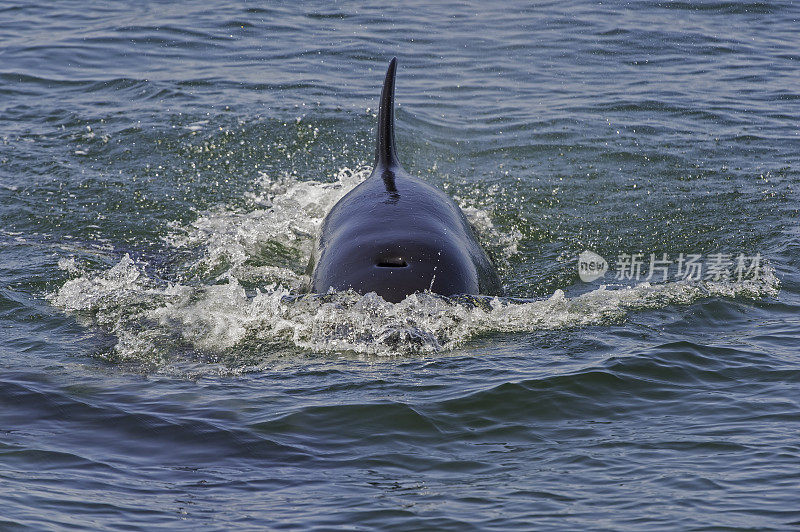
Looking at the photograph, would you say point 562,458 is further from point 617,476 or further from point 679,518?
point 679,518

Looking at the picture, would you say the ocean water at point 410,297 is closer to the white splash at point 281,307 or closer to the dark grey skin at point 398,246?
the white splash at point 281,307

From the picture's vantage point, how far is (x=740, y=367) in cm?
691

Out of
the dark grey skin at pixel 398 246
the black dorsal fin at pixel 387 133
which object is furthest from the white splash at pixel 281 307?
the black dorsal fin at pixel 387 133

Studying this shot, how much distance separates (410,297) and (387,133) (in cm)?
309

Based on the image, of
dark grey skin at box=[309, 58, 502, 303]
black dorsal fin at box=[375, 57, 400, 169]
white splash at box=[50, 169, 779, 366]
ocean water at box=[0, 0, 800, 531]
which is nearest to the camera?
ocean water at box=[0, 0, 800, 531]

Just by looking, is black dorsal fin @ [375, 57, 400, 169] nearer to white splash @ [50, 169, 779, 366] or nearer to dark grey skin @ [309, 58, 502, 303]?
dark grey skin @ [309, 58, 502, 303]

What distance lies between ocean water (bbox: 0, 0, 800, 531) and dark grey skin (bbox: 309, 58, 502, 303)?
19 centimetres

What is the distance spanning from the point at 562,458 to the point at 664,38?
14525 millimetres

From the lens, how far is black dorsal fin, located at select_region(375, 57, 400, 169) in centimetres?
957

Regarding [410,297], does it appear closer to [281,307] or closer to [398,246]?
[398,246]

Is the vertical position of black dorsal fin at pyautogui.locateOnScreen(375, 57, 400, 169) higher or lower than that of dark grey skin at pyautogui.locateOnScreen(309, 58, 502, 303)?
higher

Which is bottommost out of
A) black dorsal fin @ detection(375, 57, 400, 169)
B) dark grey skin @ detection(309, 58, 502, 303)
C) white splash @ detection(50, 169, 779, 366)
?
white splash @ detection(50, 169, 779, 366)

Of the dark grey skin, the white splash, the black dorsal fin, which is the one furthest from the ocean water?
the black dorsal fin

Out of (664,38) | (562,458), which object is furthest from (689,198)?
(664,38)
